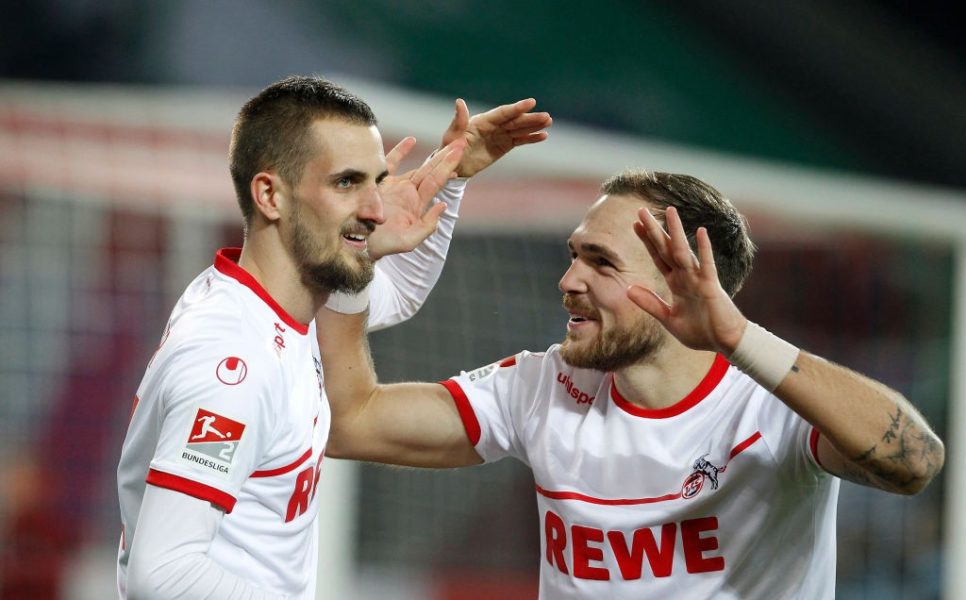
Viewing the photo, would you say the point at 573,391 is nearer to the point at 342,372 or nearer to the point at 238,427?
the point at 342,372

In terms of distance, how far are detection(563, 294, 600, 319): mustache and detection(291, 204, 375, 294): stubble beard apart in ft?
1.73

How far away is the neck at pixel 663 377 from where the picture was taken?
272 cm

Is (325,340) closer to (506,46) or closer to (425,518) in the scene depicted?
(425,518)

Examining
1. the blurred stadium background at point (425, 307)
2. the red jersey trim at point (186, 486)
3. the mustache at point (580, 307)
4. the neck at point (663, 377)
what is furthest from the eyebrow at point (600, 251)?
the blurred stadium background at point (425, 307)

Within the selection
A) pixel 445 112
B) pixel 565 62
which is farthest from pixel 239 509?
pixel 565 62

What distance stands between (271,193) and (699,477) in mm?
1091

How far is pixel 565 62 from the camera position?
15086 millimetres

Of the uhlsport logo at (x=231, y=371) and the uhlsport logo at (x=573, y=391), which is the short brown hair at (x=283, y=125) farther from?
the uhlsport logo at (x=573, y=391)

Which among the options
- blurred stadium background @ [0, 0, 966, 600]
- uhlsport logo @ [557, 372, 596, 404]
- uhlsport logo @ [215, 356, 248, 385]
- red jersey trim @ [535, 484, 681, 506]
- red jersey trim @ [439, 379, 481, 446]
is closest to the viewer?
uhlsport logo @ [215, 356, 248, 385]

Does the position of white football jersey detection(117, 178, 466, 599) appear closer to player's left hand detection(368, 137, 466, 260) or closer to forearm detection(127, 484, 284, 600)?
forearm detection(127, 484, 284, 600)

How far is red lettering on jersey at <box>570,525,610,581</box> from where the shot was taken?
2.61 meters

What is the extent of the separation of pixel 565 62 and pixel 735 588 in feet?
42.8

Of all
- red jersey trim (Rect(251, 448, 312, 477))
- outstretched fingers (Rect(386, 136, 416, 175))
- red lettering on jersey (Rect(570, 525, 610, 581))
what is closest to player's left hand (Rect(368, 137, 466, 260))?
outstretched fingers (Rect(386, 136, 416, 175))

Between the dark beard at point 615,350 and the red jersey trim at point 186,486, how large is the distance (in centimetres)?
91
